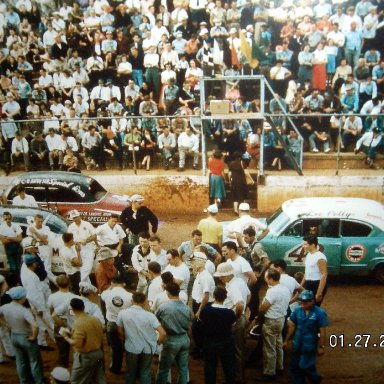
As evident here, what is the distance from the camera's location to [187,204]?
389 inches

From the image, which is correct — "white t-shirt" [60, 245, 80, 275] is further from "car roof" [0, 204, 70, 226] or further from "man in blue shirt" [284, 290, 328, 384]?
"man in blue shirt" [284, 290, 328, 384]

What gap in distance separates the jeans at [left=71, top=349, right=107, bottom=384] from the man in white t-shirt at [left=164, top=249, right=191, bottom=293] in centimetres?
148

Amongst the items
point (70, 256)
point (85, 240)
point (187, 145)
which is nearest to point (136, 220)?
point (85, 240)

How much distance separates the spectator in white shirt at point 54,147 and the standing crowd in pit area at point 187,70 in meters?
0.39

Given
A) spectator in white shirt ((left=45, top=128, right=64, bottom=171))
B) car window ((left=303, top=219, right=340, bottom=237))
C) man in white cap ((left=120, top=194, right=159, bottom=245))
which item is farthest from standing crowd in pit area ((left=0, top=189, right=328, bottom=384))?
spectator in white shirt ((left=45, top=128, right=64, bottom=171))

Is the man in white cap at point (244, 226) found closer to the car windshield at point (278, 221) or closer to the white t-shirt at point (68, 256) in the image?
the car windshield at point (278, 221)

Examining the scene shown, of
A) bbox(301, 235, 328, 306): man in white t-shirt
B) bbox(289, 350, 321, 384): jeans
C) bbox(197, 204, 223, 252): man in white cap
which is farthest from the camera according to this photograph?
bbox(197, 204, 223, 252): man in white cap

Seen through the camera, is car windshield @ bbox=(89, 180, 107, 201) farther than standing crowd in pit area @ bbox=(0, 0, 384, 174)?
No

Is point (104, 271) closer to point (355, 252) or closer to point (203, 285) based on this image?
point (203, 285)

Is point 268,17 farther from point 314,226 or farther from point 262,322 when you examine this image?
point 262,322

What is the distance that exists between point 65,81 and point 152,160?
2.84 meters

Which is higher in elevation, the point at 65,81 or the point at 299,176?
the point at 65,81

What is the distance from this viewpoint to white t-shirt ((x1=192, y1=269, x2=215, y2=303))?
21.1ft

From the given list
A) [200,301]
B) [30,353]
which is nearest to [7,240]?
[30,353]
